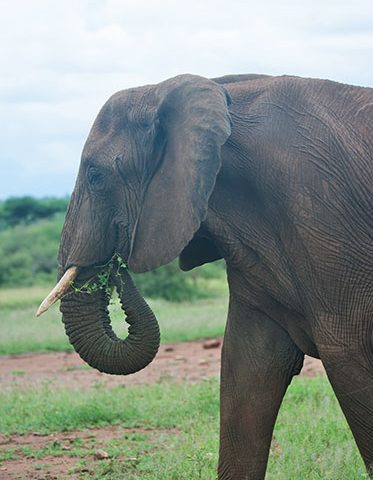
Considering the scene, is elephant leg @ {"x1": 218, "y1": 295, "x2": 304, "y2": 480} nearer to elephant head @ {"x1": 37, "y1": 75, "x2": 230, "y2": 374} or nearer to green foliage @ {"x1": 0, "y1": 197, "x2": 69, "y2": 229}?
elephant head @ {"x1": 37, "y1": 75, "x2": 230, "y2": 374}

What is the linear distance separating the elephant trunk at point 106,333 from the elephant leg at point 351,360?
93cm

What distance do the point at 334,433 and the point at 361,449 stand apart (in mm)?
2284

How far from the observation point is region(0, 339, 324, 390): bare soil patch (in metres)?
11.4

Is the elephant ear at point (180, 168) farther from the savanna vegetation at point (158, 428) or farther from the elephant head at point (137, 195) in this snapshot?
the savanna vegetation at point (158, 428)

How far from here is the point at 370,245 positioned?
16.4 feet

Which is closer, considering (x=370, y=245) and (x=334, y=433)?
(x=370, y=245)

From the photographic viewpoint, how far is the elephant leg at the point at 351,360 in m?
4.99

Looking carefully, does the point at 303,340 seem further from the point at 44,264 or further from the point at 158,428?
the point at 44,264

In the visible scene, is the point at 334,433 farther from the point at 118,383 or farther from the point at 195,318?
the point at 195,318

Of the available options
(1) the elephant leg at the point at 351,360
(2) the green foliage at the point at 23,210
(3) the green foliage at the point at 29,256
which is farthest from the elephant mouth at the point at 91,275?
(2) the green foliage at the point at 23,210

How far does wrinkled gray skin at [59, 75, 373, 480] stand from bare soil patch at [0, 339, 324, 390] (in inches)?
215

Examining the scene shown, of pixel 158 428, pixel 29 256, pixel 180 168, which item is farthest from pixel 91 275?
pixel 29 256

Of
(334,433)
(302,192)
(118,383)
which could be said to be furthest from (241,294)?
(118,383)

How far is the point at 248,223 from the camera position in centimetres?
529
